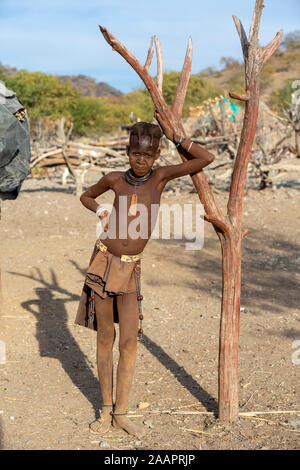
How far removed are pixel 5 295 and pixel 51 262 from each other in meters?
1.13

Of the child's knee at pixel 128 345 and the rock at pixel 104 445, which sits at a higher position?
the child's knee at pixel 128 345

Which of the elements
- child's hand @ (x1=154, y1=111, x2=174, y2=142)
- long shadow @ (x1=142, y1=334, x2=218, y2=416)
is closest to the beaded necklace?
child's hand @ (x1=154, y1=111, x2=174, y2=142)

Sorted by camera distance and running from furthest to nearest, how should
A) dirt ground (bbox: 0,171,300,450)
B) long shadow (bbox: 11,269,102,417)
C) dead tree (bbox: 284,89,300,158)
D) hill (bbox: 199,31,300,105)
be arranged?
hill (bbox: 199,31,300,105) < dead tree (bbox: 284,89,300,158) < long shadow (bbox: 11,269,102,417) < dirt ground (bbox: 0,171,300,450)

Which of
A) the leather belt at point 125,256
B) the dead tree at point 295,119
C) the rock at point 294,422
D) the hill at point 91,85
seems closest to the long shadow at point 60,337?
the leather belt at point 125,256

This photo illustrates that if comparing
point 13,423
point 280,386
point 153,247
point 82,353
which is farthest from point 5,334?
point 153,247

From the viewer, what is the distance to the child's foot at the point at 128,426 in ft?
9.75

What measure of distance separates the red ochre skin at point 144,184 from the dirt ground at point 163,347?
3.37ft

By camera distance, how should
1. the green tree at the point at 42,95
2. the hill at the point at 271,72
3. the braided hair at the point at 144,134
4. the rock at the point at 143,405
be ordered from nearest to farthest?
the braided hair at the point at 144,134 → the rock at the point at 143,405 → the green tree at the point at 42,95 → the hill at the point at 271,72

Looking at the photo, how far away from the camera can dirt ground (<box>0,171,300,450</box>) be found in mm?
3057

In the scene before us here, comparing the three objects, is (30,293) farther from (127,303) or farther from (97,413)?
(127,303)

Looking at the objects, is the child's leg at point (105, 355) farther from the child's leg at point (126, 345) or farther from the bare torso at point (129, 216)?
the bare torso at point (129, 216)

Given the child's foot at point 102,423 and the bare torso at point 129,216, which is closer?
the bare torso at point 129,216

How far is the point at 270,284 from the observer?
6.06 meters

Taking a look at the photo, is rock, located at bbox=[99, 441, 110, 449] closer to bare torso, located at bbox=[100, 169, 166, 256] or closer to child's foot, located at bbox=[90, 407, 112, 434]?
child's foot, located at bbox=[90, 407, 112, 434]
